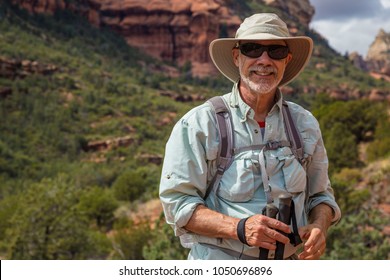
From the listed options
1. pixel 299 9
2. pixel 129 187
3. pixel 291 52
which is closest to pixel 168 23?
pixel 299 9

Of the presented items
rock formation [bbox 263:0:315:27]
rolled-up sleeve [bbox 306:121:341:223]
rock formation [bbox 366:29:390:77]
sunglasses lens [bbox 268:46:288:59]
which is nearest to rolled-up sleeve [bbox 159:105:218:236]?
sunglasses lens [bbox 268:46:288:59]

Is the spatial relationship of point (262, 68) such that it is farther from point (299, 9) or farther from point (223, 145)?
point (299, 9)

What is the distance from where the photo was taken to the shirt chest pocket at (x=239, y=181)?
2.10 metres

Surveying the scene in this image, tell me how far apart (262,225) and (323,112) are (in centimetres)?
2355

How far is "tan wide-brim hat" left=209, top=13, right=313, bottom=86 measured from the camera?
2.22 m

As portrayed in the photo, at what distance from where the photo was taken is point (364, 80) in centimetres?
6975

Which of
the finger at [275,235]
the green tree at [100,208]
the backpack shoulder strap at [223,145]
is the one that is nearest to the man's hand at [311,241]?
the finger at [275,235]

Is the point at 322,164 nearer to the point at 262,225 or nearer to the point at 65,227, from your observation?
the point at 262,225

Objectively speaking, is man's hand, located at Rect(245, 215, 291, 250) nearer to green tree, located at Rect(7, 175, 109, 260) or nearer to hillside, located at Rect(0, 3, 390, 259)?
hillside, located at Rect(0, 3, 390, 259)

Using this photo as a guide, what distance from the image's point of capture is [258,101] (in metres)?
2.26

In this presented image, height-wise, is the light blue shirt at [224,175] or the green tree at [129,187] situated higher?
the light blue shirt at [224,175]

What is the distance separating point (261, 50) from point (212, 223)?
708 mm

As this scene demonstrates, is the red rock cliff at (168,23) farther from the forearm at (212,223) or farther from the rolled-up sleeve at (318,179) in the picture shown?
the forearm at (212,223)

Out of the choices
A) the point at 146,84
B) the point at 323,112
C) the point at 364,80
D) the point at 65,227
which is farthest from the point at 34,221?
the point at 364,80
